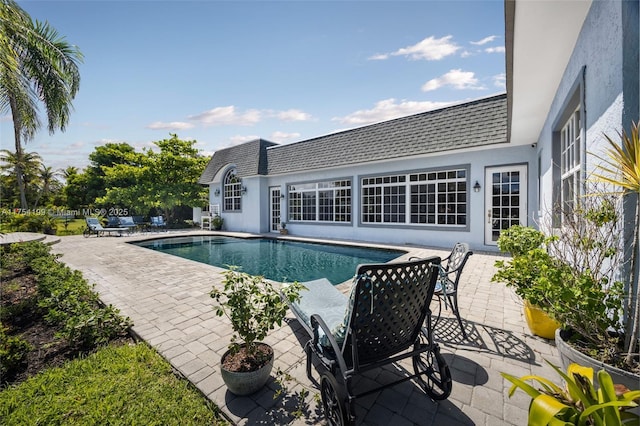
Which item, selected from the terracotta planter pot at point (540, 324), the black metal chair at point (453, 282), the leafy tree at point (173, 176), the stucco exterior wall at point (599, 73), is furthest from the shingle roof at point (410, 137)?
the leafy tree at point (173, 176)

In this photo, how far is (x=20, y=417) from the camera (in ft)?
6.79

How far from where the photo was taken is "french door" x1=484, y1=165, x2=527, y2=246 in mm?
8578

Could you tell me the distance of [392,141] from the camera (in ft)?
35.6

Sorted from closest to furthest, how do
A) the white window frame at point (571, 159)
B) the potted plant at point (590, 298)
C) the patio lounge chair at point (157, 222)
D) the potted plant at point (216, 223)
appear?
the potted plant at point (590, 298), the white window frame at point (571, 159), the potted plant at point (216, 223), the patio lounge chair at point (157, 222)

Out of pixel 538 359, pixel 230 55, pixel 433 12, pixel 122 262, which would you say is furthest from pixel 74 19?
pixel 538 359

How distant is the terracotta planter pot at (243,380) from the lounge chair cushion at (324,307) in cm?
62

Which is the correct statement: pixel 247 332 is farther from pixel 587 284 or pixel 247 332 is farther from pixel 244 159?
pixel 244 159

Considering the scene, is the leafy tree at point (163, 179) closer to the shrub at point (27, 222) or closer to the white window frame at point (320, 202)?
the shrub at point (27, 222)

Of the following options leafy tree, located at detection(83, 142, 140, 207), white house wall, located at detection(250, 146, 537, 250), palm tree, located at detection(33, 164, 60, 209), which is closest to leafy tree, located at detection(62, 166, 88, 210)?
leafy tree, located at detection(83, 142, 140, 207)

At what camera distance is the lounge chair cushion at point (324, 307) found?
273 cm

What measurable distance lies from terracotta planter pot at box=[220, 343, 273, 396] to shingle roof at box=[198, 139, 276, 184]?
44.5 ft

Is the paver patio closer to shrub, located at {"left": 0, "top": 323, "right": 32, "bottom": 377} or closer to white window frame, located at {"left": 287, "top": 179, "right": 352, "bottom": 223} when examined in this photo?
shrub, located at {"left": 0, "top": 323, "right": 32, "bottom": 377}

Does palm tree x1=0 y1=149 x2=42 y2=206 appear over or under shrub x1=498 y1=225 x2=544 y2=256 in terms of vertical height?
over

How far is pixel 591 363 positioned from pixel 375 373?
1.63 metres
